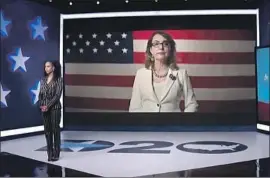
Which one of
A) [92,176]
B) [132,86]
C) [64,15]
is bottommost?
[92,176]

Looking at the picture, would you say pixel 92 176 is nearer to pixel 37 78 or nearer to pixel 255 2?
pixel 37 78

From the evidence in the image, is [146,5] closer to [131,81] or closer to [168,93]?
[131,81]

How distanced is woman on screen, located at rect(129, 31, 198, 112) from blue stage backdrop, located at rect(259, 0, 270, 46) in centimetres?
157

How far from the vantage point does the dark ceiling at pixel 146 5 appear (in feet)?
19.8

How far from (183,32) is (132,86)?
1.46 metres

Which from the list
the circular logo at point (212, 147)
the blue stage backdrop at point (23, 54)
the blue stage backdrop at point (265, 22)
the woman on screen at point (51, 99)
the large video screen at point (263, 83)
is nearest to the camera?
the woman on screen at point (51, 99)

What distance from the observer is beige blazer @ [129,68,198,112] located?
6062 mm

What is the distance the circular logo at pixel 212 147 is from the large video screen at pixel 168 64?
1.20m

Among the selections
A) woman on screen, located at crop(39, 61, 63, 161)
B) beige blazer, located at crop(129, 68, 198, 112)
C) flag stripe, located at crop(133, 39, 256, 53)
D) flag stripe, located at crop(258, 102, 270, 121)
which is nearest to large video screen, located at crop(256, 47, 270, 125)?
flag stripe, located at crop(258, 102, 270, 121)

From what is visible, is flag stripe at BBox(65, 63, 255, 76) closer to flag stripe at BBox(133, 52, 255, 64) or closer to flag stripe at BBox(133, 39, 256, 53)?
flag stripe at BBox(133, 52, 255, 64)

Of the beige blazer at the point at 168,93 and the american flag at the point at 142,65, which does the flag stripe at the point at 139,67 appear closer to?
the american flag at the point at 142,65

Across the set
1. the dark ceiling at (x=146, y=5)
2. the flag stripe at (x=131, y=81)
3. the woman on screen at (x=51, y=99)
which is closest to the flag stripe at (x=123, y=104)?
the flag stripe at (x=131, y=81)

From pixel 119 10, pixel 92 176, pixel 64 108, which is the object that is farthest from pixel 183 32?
pixel 92 176

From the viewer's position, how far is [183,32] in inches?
243
